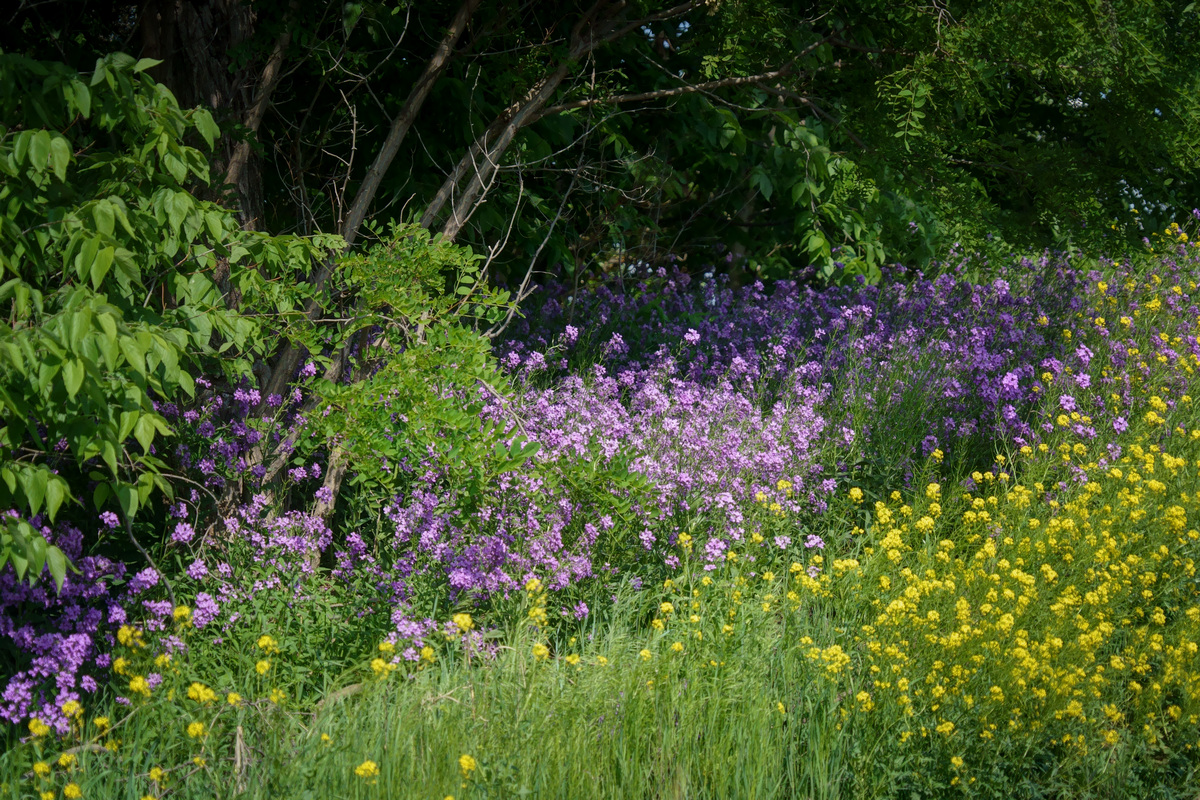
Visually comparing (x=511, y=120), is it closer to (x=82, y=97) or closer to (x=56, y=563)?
(x=82, y=97)

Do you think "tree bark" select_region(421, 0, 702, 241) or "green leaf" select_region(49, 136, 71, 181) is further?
"tree bark" select_region(421, 0, 702, 241)

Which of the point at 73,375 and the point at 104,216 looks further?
the point at 104,216

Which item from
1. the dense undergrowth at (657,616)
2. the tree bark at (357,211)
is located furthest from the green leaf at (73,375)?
the tree bark at (357,211)

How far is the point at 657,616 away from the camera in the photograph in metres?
3.57

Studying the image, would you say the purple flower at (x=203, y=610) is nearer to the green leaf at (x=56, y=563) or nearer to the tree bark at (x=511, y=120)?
the green leaf at (x=56, y=563)

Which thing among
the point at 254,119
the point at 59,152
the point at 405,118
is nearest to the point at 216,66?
the point at 254,119

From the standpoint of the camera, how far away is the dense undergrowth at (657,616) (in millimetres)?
2715

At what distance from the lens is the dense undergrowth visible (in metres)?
2.71

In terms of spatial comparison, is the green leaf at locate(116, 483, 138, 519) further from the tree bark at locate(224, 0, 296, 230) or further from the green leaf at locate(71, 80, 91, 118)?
the tree bark at locate(224, 0, 296, 230)

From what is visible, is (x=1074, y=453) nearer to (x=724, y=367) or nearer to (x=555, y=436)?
(x=724, y=367)

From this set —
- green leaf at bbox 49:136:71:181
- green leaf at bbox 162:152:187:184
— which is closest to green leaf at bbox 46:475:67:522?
green leaf at bbox 49:136:71:181

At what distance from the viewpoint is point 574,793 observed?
2.62 metres

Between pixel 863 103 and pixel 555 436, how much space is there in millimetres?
2552

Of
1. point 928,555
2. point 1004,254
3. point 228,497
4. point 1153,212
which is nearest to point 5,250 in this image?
point 228,497
